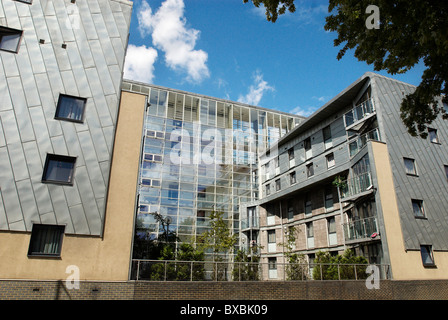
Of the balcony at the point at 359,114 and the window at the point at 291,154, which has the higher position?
the window at the point at 291,154

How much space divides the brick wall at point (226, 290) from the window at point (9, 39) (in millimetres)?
9299

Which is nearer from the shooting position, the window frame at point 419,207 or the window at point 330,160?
the window frame at point 419,207

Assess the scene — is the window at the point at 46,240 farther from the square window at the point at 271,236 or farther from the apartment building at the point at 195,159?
the square window at the point at 271,236

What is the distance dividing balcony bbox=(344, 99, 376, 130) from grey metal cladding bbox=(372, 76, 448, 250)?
2.33 ft

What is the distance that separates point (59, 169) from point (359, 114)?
18.3 meters

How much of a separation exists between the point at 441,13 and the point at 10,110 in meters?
14.4

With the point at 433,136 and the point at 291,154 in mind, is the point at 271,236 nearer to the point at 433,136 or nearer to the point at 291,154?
the point at 291,154

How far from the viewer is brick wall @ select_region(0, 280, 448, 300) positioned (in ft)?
36.1

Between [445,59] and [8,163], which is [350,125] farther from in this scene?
[8,163]

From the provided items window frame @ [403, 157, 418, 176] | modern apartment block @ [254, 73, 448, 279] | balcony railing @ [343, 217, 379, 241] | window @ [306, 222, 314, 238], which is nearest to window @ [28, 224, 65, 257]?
modern apartment block @ [254, 73, 448, 279]

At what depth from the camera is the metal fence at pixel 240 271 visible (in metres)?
13.1

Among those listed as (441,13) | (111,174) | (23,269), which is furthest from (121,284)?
(441,13)

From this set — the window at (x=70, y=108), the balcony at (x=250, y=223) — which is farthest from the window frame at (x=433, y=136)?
the window at (x=70, y=108)

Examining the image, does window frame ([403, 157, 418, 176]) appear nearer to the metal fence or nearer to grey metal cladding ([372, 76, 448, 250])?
grey metal cladding ([372, 76, 448, 250])
